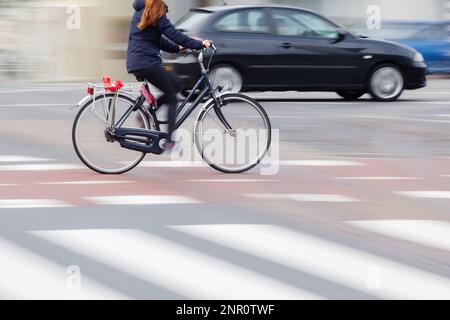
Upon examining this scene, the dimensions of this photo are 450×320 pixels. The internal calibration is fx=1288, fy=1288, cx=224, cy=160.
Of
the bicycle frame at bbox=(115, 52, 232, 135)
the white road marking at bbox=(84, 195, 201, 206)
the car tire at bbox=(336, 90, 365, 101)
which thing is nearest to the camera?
the white road marking at bbox=(84, 195, 201, 206)

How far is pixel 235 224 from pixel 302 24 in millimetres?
11015

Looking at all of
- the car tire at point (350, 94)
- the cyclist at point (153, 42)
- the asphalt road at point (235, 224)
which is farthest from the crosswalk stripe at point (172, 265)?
the car tire at point (350, 94)

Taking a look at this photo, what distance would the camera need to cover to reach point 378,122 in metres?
15.6

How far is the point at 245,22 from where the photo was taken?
18.6m

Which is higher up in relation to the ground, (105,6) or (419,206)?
(105,6)

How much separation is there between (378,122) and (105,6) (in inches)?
479

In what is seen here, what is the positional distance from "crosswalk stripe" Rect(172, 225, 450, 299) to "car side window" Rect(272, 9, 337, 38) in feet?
36.1

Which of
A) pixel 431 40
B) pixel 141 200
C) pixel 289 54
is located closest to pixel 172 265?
pixel 141 200

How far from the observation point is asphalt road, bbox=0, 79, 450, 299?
6.24 meters

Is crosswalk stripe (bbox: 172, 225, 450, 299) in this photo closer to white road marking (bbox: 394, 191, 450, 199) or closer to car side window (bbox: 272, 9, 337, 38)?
white road marking (bbox: 394, 191, 450, 199)

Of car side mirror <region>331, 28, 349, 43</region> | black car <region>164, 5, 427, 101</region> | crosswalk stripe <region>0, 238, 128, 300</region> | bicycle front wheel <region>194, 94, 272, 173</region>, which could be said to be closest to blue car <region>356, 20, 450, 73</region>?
black car <region>164, 5, 427, 101</region>

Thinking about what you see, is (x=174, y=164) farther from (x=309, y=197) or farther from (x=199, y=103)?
(x=309, y=197)
